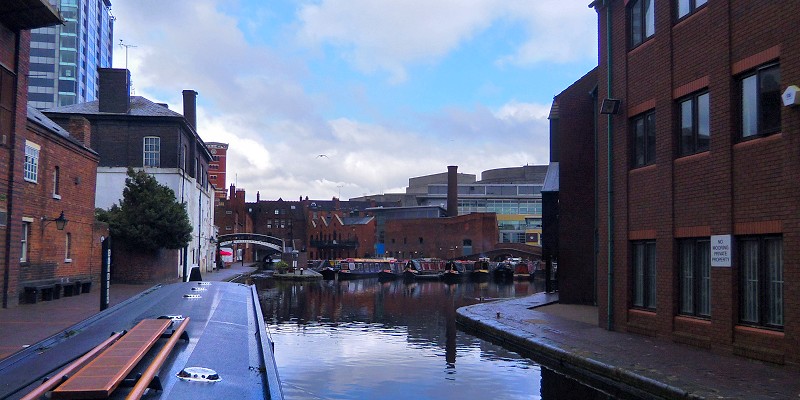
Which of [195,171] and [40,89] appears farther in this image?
[40,89]

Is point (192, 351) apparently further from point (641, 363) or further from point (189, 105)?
point (189, 105)

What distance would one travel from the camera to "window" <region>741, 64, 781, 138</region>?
36.0 feet

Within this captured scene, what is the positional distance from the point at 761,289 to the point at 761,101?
9.47 ft

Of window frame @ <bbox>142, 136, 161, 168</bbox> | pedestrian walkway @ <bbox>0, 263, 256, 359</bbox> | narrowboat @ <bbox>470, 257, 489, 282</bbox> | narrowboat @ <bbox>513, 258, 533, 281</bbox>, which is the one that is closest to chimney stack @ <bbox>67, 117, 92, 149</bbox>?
pedestrian walkway @ <bbox>0, 263, 256, 359</bbox>

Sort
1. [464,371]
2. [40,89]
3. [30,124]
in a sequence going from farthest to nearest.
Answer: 1. [40,89]
2. [30,124]
3. [464,371]

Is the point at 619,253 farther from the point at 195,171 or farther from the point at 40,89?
the point at 40,89

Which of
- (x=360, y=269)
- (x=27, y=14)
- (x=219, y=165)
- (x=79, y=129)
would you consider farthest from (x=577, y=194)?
(x=219, y=165)

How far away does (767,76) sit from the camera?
1116cm

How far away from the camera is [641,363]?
11062 millimetres

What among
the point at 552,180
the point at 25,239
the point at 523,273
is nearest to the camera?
Result: the point at 25,239

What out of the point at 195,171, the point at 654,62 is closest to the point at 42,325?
the point at 654,62

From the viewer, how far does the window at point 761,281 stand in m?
10.9

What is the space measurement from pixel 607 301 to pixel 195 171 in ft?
107

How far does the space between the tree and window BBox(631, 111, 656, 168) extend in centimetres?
2101
